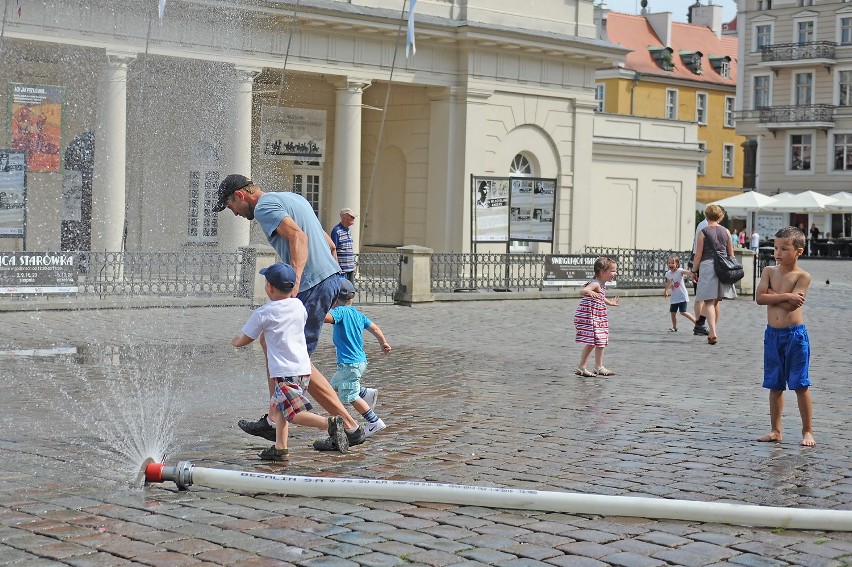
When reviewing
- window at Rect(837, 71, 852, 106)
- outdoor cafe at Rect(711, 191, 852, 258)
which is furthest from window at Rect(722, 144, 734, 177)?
window at Rect(837, 71, 852, 106)

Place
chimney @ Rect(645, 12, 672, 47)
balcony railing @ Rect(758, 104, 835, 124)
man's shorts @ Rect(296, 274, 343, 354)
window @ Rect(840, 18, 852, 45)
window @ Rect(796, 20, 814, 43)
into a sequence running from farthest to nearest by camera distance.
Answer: chimney @ Rect(645, 12, 672, 47), window @ Rect(796, 20, 814, 43), balcony railing @ Rect(758, 104, 835, 124), window @ Rect(840, 18, 852, 45), man's shorts @ Rect(296, 274, 343, 354)

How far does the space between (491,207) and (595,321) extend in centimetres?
1700

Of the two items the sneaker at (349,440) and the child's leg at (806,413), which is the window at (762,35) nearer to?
the child's leg at (806,413)

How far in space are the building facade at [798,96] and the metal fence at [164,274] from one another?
4945cm

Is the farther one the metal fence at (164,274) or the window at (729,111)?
the window at (729,111)

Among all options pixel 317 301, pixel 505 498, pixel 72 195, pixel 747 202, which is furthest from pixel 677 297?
pixel 747 202

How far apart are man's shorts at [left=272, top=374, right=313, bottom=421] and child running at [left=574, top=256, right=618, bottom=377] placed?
20.0 feet

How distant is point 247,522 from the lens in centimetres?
680

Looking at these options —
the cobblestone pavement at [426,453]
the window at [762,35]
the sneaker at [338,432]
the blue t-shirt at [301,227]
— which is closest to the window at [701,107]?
the window at [762,35]

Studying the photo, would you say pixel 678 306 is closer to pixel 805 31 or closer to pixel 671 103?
pixel 805 31

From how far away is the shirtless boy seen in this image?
31.7 feet

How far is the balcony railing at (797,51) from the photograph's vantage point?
6962 centimetres

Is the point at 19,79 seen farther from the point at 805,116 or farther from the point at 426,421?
the point at 805,116

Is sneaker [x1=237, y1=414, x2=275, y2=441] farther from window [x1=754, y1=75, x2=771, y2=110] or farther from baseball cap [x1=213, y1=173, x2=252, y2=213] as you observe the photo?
window [x1=754, y1=75, x2=771, y2=110]
